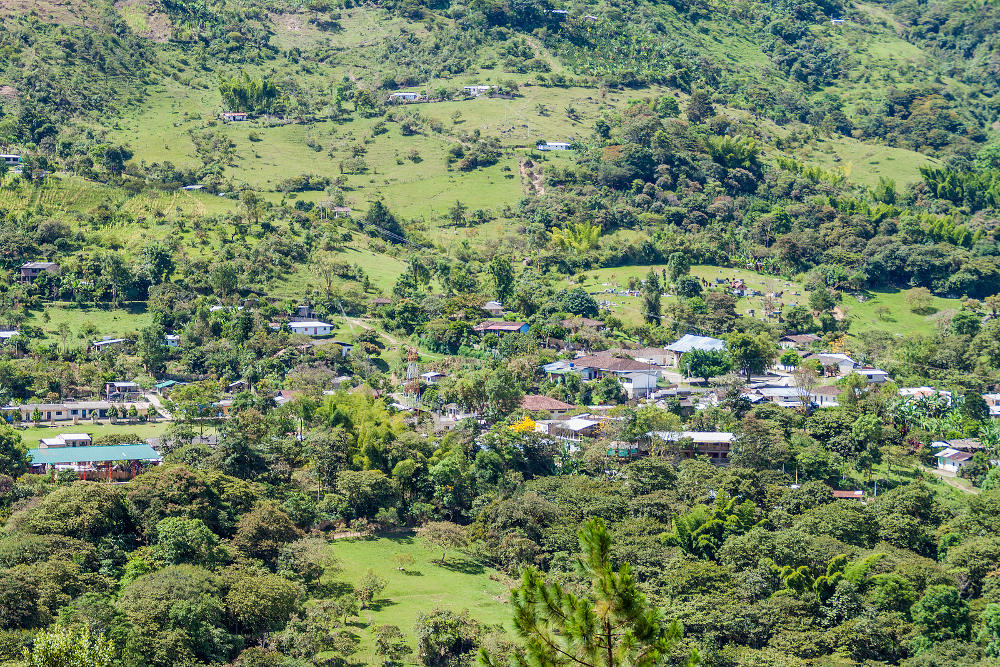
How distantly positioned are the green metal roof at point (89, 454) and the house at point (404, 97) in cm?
7441

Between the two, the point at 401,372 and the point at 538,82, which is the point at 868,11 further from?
the point at 401,372

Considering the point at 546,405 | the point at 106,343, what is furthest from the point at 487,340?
the point at 106,343

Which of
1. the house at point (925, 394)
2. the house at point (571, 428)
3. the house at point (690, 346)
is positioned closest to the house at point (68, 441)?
the house at point (571, 428)

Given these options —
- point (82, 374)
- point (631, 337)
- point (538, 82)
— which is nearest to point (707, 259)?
point (631, 337)

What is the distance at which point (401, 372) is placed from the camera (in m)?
69.0

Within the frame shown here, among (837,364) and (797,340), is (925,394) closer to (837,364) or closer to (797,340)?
(837,364)

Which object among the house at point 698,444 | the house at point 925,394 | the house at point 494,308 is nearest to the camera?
the house at point 698,444

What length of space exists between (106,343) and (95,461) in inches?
751

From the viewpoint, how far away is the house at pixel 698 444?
5828 cm

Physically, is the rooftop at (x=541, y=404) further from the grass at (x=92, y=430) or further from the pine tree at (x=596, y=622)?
the pine tree at (x=596, y=622)

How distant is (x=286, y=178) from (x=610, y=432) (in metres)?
50.1

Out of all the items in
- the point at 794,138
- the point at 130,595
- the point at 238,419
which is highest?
the point at 130,595

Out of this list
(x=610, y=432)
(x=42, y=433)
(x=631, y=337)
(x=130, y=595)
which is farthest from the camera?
(x=631, y=337)

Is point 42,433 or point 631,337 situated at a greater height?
point 42,433
